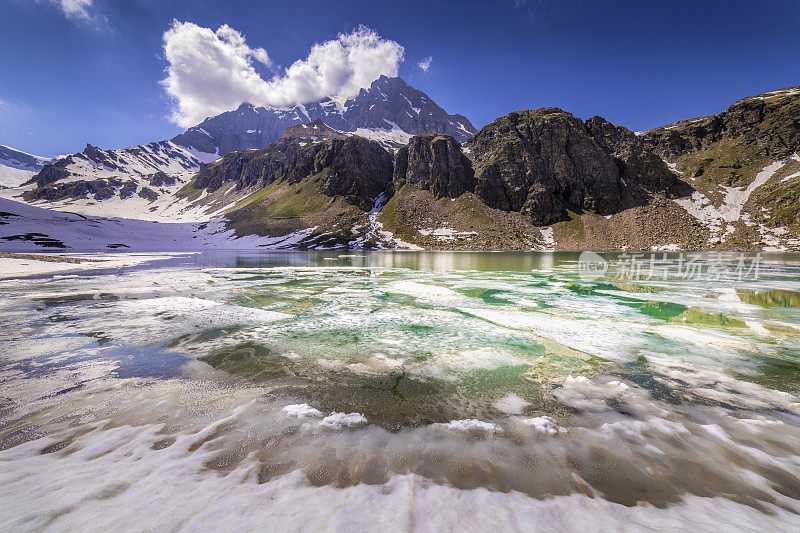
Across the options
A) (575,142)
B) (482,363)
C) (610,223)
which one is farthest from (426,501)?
(575,142)

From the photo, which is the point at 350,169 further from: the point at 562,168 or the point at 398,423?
the point at 398,423

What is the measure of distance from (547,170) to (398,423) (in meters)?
156

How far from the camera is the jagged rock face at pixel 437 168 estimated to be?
477 ft

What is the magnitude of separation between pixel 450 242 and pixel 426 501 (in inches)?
4490

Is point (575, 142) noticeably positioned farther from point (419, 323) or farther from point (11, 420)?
point (11, 420)

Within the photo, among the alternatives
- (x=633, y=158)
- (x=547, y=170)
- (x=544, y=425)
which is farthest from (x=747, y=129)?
(x=544, y=425)

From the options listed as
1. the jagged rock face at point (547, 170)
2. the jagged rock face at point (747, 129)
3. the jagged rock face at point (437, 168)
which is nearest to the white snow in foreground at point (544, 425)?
the jagged rock face at point (547, 170)

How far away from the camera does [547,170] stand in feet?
452

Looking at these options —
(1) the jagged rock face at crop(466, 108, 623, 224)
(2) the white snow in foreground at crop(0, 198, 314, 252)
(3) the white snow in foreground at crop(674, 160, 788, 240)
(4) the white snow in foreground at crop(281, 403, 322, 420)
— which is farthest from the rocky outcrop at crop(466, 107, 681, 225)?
(4) the white snow in foreground at crop(281, 403, 322, 420)

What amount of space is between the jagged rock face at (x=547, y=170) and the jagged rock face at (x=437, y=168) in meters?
7.85

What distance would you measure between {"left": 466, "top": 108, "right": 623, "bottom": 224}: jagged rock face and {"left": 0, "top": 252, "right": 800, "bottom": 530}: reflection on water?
133460mm

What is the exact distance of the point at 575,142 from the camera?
13962 cm

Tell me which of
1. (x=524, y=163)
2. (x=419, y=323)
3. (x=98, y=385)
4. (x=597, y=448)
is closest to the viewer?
(x=597, y=448)

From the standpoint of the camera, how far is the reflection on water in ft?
11.4
